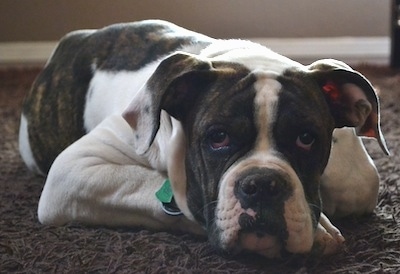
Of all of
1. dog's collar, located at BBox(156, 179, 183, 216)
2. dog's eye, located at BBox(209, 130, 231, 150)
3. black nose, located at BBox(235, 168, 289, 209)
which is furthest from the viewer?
dog's collar, located at BBox(156, 179, 183, 216)

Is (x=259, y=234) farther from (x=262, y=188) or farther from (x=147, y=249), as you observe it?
(x=147, y=249)

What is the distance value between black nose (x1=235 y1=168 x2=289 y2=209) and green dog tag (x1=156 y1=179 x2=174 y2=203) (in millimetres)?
281

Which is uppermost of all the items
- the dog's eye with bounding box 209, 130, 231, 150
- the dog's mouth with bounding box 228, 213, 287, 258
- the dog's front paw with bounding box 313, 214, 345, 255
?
the dog's eye with bounding box 209, 130, 231, 150

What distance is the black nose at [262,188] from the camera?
1.44 m

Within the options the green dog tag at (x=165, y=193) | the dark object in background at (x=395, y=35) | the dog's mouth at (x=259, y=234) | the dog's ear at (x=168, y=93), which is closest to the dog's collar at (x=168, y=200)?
the green dog tag at (x=165, y=193)

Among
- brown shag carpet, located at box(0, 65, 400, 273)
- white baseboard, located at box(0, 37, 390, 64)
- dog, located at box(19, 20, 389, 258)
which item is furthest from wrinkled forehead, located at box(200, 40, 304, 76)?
white baseboard, located at box(0, 37, 390, 64)

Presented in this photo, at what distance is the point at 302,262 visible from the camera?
1523 millimetres

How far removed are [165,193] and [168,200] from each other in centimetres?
2

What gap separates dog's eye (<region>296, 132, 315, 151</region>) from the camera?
60.7 inches

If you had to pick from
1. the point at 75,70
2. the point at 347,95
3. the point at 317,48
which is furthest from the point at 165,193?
the point at 317,48

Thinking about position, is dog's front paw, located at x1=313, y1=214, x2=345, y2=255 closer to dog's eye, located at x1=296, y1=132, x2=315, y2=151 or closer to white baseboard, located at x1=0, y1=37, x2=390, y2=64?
dog's eye, located at x1=296, y1=132, x2=315, y2=151

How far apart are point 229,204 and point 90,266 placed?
30 cm

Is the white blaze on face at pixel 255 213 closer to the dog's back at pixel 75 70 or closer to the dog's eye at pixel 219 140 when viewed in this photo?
the dog's eye at pixel 219 140

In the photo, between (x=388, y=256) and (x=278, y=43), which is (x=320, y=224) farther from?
(x=278, y=43)
